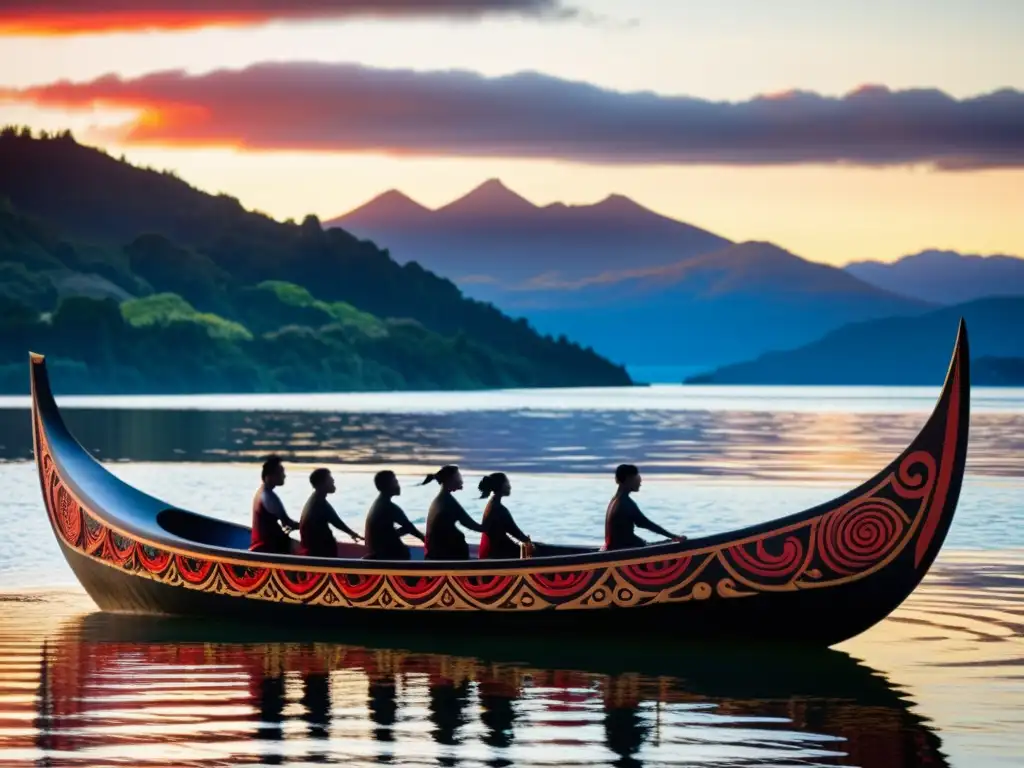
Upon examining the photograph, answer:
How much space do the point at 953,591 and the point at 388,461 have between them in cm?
3879

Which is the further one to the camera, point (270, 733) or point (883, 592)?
point (883, 592)

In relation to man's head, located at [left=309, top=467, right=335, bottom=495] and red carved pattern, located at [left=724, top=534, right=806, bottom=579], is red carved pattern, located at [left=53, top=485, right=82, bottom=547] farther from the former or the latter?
red carved pattern, located at [left=724, top=534, right=806, bottom=579]

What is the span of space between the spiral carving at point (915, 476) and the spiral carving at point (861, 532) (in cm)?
20

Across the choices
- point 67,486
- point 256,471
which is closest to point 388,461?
point 256,471

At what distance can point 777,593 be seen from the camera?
20.3m

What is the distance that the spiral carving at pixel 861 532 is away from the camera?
19906 millimetres

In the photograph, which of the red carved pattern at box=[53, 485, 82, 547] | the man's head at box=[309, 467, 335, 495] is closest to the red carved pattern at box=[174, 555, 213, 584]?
the man's head at box=[309, 467, 335, 495]

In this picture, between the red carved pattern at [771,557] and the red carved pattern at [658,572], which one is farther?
the red carved pattern at [658,572]

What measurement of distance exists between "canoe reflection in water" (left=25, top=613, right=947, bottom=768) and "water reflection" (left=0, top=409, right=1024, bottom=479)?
118 feet

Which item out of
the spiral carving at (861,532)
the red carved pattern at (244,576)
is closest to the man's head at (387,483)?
the red carved pattern at (244,576)

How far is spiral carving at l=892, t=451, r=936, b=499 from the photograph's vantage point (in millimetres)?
19781

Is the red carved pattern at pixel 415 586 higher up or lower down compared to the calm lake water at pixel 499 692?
higher up

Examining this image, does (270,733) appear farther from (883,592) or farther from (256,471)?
(256,471)

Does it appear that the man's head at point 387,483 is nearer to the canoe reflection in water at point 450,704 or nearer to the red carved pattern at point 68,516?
the canoe reflection in water at point 450,704
